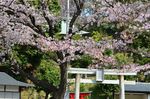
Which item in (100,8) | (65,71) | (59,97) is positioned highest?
(100,8)

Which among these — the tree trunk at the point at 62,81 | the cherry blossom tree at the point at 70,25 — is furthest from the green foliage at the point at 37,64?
the tree trunk at the point at 62,81

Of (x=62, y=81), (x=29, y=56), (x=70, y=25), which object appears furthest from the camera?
(x=29, y=56)

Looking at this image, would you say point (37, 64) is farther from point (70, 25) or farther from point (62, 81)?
point (62, 81)

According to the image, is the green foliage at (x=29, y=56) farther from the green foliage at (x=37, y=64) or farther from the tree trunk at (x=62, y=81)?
the tree trunk at (x=62, y=81)

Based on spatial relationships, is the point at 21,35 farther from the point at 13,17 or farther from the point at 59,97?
the point at 59,97

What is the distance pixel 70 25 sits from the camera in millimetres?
10328

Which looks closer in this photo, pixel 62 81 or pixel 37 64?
pixel 62 81

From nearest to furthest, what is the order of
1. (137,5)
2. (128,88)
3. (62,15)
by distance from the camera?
(137,5)
(62,15)
(128,88)

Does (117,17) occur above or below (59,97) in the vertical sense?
above

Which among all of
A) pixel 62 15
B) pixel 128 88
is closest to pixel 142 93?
pixel 128 88

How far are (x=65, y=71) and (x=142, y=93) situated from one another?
43.8 ft

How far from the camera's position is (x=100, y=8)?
10.5 meters

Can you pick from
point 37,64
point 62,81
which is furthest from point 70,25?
point 37,64

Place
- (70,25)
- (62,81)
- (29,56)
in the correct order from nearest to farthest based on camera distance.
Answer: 1. (62,81)
2. (70,25)
3. (29,56)
